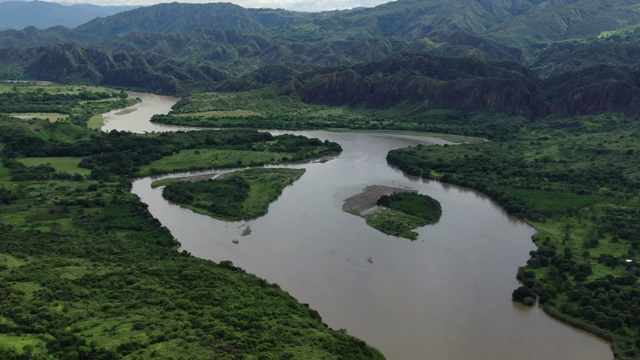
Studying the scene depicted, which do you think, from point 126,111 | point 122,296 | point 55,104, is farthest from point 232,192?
point 55,104

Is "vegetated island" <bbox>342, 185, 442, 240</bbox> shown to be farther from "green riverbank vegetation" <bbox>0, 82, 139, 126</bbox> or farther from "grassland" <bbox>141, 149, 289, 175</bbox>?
"green riverbank vegetation" <bbox>0, 82, 139, 126</bbox>

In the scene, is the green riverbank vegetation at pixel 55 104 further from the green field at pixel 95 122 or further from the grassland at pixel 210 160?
the grassland at pixel 210 160

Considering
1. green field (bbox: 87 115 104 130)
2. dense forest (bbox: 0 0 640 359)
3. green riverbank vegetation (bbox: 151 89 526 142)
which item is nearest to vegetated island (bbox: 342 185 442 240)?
dense forest (bbox: 0 0 640 359)

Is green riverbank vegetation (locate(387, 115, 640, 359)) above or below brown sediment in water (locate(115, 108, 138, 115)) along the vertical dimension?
above

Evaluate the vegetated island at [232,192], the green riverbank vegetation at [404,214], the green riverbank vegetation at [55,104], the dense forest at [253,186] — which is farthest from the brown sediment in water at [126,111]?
the green riverbank vegetation at [404,214]

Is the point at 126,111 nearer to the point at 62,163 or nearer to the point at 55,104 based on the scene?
the point at 55,104

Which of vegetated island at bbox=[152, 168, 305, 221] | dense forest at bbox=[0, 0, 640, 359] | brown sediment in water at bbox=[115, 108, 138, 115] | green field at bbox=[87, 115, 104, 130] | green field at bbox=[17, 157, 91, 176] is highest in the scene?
dense forest at bbox=[0, 0, 640, 359]
